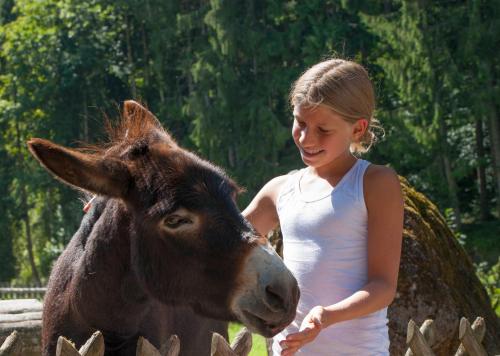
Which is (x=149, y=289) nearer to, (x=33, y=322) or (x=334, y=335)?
(x=334, y=335)

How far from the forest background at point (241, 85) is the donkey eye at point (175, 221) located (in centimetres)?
2411

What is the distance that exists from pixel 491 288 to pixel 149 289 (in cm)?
1022

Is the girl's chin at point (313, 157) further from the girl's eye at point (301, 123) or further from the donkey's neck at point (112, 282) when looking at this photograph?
the donkey's neck at point (112, 282)

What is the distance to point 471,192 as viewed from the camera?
3234 centimetres

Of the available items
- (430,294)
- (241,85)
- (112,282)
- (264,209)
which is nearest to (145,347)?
(112,282)

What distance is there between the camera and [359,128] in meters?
3.65

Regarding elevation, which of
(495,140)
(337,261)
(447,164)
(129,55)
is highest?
(337,261)

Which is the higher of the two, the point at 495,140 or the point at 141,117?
the point at 141,117

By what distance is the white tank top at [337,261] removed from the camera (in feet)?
11.7

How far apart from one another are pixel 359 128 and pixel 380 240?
1.48 feet

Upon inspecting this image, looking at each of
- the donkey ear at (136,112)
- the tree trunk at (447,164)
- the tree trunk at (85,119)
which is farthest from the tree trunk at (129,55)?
the donkey ear at (136,112)

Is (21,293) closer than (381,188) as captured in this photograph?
No

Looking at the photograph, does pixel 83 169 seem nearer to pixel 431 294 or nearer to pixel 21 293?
pixel 431 294

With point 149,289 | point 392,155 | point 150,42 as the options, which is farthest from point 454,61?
point 149,289
